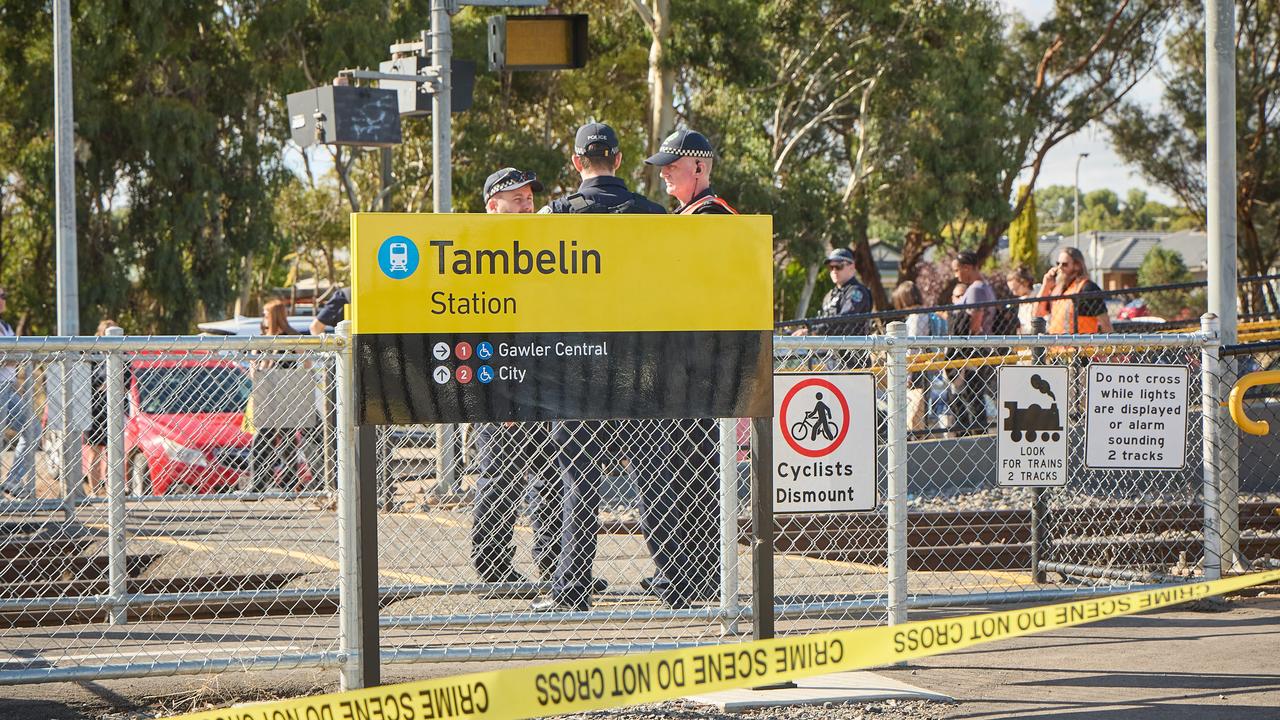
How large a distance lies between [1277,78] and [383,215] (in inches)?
1486

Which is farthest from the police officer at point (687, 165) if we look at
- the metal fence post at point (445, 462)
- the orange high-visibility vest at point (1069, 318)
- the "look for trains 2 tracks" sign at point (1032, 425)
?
the orange high-visibility vest at point (1069, 318)

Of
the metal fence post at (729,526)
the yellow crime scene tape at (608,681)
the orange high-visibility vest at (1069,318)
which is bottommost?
the yellow crime scene tape at (608,681)

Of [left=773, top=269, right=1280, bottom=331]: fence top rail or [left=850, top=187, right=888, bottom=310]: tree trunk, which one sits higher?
[left=850, top=187, right=888, bottom=310]: tree trunk

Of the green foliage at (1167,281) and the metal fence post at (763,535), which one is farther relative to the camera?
the green foliage at (1167,281)

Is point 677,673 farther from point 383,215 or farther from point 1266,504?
point 1266,504

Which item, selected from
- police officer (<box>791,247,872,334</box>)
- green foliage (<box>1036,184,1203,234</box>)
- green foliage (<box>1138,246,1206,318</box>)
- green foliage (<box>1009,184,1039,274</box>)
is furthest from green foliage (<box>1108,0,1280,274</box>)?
green foliage (<box>1036,184,1203,234</box>)

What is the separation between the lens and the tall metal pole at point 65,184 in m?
15.7

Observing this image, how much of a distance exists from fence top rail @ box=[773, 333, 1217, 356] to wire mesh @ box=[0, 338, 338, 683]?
1888mm

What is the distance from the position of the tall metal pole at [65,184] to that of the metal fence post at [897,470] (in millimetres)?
12246

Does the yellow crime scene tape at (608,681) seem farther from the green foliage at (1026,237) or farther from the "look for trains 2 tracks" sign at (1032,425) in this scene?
the green foliage at (1026,237)

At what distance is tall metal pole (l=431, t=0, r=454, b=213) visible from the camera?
460 inches

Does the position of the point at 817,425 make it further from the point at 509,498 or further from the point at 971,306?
the point at 971,306

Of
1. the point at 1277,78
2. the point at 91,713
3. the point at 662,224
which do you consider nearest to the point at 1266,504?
the point at 662,224

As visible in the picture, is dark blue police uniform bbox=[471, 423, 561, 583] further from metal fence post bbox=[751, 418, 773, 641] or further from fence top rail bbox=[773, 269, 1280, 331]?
fence top rail bbox=[773, 269, 1280, 331]
